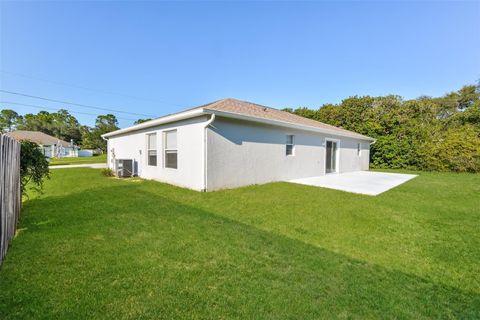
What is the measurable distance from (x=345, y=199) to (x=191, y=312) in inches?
222

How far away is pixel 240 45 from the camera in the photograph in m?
14.1

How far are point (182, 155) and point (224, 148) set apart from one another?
5.41ft

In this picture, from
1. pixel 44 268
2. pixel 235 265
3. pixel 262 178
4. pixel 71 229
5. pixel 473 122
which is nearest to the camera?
pixel 44 268

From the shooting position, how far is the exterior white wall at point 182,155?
7332mm

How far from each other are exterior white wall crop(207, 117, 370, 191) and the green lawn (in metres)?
2.22

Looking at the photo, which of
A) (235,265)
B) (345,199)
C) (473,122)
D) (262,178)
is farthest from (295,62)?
(473,122)

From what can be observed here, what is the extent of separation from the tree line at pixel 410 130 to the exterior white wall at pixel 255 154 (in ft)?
29.6

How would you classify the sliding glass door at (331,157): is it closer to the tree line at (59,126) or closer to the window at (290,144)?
the window at (290,144)

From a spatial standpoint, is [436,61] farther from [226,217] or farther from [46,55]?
[46,55]

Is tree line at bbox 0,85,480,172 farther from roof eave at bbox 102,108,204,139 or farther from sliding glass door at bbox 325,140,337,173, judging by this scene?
roof eave at bbox 102,108,204,139

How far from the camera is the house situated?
7320 millimetres

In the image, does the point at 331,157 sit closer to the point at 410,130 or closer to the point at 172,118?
the point at 410,130

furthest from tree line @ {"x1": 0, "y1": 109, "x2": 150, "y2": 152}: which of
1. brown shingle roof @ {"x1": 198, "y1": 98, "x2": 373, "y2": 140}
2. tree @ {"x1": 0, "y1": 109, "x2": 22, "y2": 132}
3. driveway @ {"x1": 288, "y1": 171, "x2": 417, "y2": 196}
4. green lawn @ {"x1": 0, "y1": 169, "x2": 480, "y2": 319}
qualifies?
green lawn @ {"x1": 0, "y1": 169, "x2": 480, "y2": 319}

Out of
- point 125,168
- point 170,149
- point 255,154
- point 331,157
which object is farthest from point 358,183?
point 125,168
